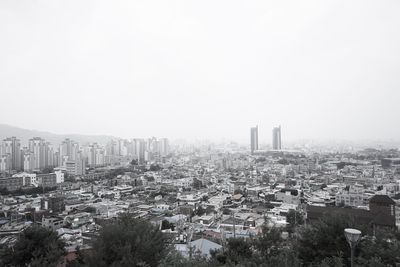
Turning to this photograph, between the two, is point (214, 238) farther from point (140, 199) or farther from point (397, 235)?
point (140, 199)

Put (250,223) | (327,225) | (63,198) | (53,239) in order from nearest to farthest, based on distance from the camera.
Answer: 1. (327,225)
2. (53,239)
3. (250,223)
4. (63,198)

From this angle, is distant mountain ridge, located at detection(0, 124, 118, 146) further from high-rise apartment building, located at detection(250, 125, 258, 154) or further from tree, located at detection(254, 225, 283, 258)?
tree, located at detection(254, 225, 283, 258)

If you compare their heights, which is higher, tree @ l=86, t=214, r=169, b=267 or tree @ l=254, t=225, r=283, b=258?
tree @ l=86, t=214, r=169, b=267

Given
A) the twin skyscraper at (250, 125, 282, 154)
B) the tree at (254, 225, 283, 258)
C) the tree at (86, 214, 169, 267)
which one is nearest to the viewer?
the tree at (86, 214, 169, 267)

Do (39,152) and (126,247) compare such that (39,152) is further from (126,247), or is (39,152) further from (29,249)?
(126,247)

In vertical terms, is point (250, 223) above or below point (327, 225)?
below

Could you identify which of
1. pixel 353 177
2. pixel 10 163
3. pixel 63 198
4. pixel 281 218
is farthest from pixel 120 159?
pixel 281 218

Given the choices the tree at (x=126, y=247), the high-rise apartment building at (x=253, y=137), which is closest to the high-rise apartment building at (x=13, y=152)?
the tree at (x=126, y=247)

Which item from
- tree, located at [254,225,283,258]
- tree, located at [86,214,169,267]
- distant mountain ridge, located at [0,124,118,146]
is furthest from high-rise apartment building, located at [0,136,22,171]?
distant mountain ridge, located at [0,124,118,146]
